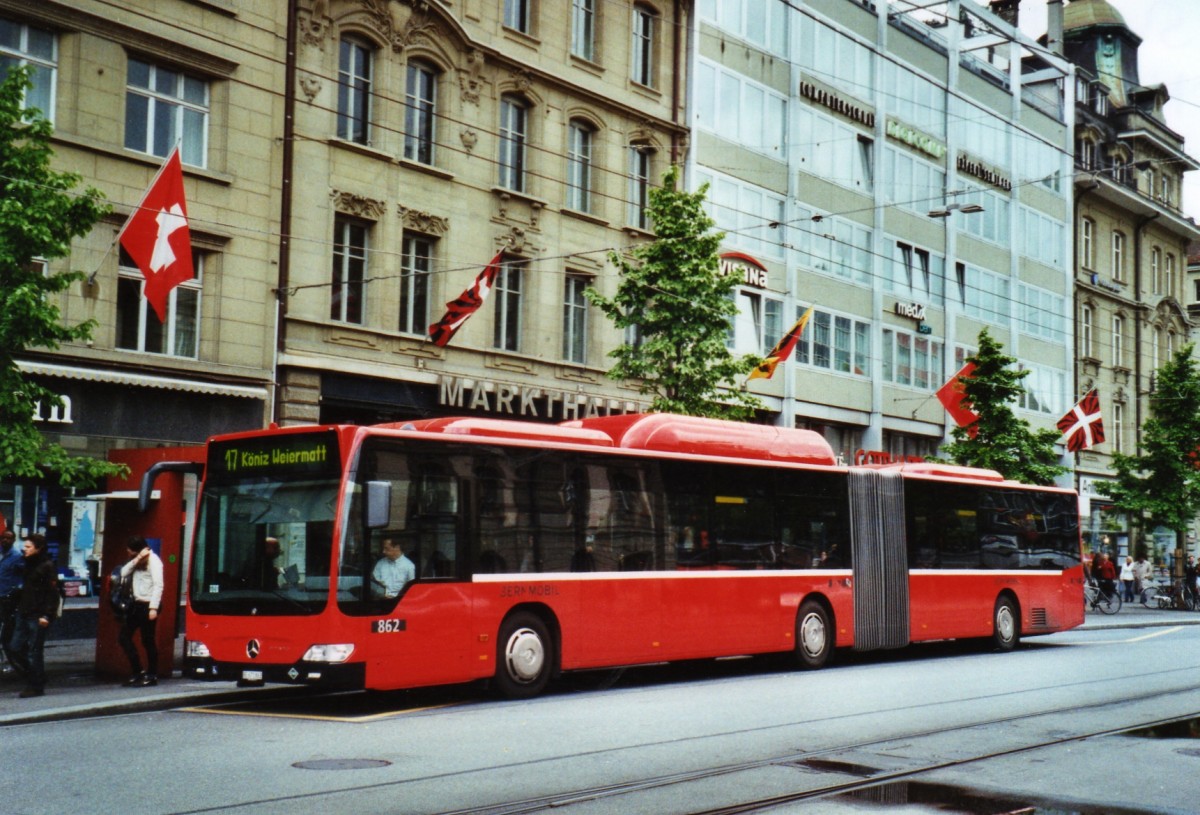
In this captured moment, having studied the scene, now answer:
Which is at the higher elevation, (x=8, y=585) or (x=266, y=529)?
(x=266, y=529)

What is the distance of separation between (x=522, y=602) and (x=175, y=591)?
446cm

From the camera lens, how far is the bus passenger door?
20859 millimetres

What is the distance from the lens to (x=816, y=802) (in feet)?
29.1

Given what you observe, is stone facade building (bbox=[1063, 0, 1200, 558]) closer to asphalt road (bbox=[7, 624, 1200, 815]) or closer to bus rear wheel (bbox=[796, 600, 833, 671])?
bus rear wheel (bbox=[796, 600, 833, 671])

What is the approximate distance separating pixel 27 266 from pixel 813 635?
11.4 meters

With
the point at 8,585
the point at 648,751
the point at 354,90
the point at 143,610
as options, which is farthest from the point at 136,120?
the point at 648,751

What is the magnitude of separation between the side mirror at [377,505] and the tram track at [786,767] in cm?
354

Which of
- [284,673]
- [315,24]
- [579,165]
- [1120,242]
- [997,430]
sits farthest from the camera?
[1120,242]

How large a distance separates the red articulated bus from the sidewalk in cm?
78

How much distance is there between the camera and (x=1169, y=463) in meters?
42.8

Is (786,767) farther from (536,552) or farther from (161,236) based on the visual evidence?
(161,236)

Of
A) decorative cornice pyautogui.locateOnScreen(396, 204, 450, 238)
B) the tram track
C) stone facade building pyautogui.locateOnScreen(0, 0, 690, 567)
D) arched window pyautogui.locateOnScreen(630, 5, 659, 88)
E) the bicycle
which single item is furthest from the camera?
the bicycle

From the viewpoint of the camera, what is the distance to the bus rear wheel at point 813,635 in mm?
19531

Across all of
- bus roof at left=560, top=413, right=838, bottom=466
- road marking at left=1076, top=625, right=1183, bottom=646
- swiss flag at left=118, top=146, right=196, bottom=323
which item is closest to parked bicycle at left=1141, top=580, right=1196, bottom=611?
road marking at left=1076, top=625, right=1183, bottom=646
